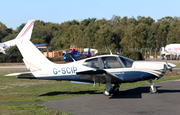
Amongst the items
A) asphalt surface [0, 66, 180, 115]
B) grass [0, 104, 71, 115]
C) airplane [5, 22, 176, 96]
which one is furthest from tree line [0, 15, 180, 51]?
grass [0, 104, 71, 115]

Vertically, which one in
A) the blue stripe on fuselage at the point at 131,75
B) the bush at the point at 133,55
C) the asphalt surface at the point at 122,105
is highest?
the bush at the point at 133,55

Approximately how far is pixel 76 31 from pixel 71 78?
87441 millimetres

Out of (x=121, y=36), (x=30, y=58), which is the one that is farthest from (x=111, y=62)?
(x=121, y=36)

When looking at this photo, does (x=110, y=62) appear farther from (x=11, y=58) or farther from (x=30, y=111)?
(x=11, y=58)

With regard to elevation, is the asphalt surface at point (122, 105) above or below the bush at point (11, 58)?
below

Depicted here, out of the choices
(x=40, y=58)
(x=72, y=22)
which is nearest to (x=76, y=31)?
(x=72, y=22)

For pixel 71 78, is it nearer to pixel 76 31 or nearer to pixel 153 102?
pixel 153 102

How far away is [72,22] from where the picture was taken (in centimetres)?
12200

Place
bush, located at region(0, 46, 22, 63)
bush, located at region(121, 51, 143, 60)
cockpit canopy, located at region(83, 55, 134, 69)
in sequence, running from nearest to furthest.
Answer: cockpit canopy, located at region(83, 55, 134, 69) → bush, located at region(121, 51, 143, 60) → bush, located at region(0, 46, 22, 63)

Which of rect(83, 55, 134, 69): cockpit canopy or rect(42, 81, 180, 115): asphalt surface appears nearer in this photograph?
rect(42, 81, 180, 115): asphalt surface

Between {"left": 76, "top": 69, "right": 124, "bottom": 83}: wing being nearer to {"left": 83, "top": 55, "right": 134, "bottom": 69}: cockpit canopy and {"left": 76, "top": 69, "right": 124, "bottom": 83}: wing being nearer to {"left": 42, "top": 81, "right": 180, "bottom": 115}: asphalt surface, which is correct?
{"left": 83, "top": 55, "right": 134, "bottom": 69}: cockpit canopy

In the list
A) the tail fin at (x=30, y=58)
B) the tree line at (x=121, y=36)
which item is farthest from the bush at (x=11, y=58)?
the tail fin at (x=30, y=58)

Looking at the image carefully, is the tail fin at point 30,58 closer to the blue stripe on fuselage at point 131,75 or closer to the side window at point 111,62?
the side window at point 111,62

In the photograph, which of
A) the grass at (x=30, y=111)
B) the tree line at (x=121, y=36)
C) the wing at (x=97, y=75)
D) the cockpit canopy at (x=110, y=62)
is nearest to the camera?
the grass at (x=30, y=111)
